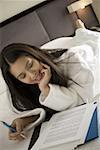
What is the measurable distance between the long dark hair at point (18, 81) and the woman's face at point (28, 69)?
0.8 inches

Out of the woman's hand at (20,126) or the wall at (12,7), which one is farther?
the wall at (12,7)

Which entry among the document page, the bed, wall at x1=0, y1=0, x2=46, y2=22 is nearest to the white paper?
the document page

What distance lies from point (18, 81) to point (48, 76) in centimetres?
16

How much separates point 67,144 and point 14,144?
0.99ft

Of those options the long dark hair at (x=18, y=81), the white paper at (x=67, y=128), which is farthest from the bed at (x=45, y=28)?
the white paper at (x=67, y=128)

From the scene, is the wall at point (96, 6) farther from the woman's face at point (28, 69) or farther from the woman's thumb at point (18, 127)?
the woman's thumb at point (18, 127)

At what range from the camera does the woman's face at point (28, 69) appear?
40.7 inches

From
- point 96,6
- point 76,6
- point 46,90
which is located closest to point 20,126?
point 46,90

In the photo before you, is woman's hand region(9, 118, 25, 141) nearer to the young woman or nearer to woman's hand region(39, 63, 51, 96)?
the young woman

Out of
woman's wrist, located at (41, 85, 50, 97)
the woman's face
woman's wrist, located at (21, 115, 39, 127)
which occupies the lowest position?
woman's wrist, located at (21, 115, 39, 127)

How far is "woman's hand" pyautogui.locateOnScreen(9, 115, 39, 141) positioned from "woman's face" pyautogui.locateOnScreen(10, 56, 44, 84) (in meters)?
0.15

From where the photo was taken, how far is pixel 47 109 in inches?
42.5

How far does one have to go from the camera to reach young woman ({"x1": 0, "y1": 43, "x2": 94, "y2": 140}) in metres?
1.03

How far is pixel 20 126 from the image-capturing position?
1.05 metres
